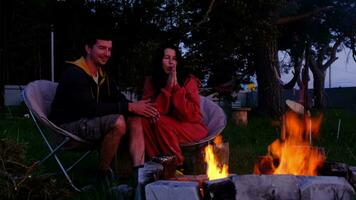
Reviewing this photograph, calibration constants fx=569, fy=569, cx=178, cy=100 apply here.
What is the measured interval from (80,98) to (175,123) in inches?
26.9

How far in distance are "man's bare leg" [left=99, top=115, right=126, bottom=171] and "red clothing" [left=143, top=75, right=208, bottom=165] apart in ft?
0.78

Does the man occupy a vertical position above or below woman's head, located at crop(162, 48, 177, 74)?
below

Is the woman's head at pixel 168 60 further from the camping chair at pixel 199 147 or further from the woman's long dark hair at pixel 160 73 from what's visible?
the camping chair at pixel 199 147

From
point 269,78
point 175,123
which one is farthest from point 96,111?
point 269,78

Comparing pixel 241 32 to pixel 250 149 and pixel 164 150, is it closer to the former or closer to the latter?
pixel 250 149

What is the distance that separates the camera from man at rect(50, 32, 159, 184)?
366cm

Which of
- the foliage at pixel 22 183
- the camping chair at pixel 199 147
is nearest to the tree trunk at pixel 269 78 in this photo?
the camping chair at pixel 199 147

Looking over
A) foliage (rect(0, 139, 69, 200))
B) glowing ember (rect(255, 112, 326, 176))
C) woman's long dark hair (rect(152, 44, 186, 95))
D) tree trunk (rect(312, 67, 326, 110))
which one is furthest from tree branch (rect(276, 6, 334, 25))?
tree trunk (rect(312, 67, 326, 110))

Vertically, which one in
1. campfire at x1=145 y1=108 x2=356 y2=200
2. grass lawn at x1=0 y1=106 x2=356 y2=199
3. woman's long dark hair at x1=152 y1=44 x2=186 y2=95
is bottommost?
grass lawn at x1=0 y1=106 x2=356 y2=199

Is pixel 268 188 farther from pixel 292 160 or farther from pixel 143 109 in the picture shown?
pixel 143 109

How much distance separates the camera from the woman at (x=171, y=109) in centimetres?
382

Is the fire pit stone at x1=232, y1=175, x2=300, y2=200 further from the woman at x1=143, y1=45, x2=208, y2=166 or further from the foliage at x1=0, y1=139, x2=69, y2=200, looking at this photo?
the woman at x1=143, y1=45, x2=208, y2=166

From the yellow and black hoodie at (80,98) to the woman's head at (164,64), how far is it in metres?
0.38

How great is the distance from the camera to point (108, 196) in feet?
10.2
